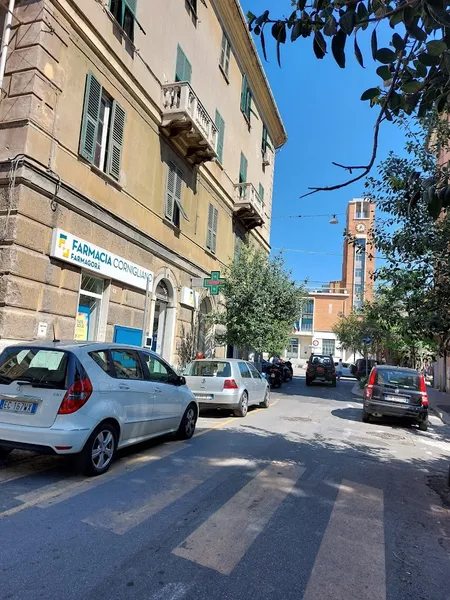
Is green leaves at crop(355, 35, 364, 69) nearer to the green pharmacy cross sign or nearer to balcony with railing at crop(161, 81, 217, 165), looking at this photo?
balcony with railing at crop(161, 81, 217, 165)

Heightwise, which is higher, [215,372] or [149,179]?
[149,179]

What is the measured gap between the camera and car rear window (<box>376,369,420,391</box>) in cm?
1199

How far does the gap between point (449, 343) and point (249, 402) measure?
6476 mm

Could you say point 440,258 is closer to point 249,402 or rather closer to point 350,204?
point 249,402

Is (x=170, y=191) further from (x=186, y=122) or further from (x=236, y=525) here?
(x=236, y=525)

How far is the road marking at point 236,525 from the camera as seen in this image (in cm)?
359

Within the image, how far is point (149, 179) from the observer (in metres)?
14.6

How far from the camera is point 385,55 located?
2.97m

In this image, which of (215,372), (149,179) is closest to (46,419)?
(215,372)

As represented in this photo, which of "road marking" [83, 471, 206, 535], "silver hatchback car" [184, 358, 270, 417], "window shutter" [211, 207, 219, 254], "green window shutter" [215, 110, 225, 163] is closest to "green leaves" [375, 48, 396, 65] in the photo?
"road marking" [83, 471, 206, 535]

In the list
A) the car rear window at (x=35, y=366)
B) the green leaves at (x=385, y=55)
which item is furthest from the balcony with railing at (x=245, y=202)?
the green leaves at (x=385, y=55)

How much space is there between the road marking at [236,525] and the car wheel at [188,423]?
2284mm

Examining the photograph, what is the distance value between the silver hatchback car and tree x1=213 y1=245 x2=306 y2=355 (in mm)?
6380

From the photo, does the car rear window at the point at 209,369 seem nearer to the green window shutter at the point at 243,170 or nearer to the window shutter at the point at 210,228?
the window shutter at the point at 210,228
